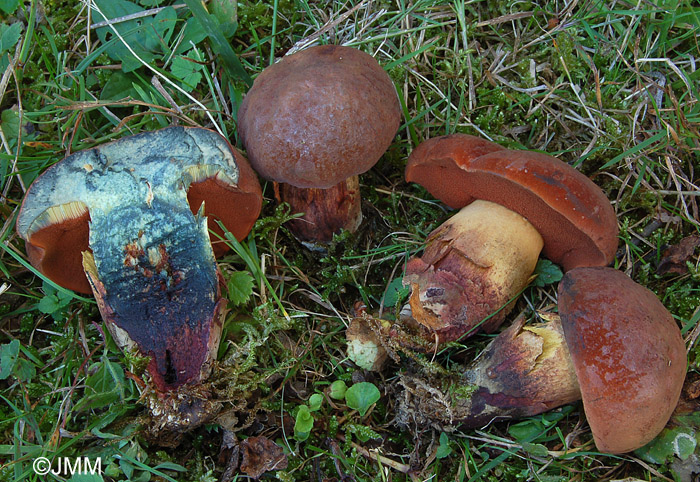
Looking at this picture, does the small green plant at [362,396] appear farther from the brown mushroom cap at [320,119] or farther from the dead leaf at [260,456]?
the brown mushroom cap at [320,119]

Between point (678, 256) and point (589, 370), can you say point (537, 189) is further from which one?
point (678, 256)

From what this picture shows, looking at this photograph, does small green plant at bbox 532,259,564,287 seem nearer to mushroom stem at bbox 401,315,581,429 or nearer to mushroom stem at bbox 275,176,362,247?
mushroom stem at bbox 401,315,581,429

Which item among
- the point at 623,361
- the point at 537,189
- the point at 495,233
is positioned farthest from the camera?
the point at 495,233

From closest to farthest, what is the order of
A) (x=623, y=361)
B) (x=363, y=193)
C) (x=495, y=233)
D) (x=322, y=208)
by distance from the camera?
(x=623, y=361) < (x=495, y=233) < (x=322, y=208) < (x=363, y=193)

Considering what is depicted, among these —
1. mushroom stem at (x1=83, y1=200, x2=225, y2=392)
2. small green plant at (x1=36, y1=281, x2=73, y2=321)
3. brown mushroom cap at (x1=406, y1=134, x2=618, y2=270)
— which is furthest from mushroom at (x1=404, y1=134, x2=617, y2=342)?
small green plant at (x1=36, y1=281, x2=73, y2=321)

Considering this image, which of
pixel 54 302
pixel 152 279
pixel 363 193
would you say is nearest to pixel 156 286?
pixel 152 279

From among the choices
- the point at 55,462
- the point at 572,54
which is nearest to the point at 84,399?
the point at 55,462

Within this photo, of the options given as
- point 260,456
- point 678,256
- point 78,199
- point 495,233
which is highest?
point 78,199
